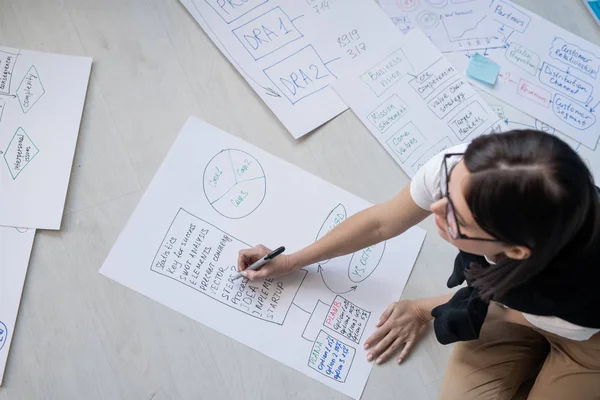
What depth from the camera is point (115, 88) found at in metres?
1.01

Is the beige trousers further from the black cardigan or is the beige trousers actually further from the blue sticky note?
the blue sticky note

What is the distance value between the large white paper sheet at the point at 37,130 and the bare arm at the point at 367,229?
1.43 feet

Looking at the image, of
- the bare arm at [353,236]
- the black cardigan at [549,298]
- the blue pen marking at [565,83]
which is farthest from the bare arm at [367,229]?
the blue pen marking at [565,83]

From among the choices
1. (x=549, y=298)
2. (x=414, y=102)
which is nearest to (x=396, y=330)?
(x=549, y=298)

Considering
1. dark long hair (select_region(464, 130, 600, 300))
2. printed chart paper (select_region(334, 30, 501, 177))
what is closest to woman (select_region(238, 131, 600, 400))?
dark long hair (select_region(464, 130, 600, 300))

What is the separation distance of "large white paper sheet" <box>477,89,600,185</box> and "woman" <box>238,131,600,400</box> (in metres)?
0.38

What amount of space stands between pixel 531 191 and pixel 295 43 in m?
0.65

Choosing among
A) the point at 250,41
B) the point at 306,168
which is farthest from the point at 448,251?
the point at 250,41

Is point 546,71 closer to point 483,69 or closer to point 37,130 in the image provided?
point 483,69

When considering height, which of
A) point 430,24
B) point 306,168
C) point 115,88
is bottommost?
point 306,168

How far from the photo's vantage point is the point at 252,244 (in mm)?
964

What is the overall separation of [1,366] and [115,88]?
1.68 ft

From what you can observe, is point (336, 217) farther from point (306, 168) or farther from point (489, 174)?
point (489, 174)

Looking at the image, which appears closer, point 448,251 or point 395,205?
point 395,205
